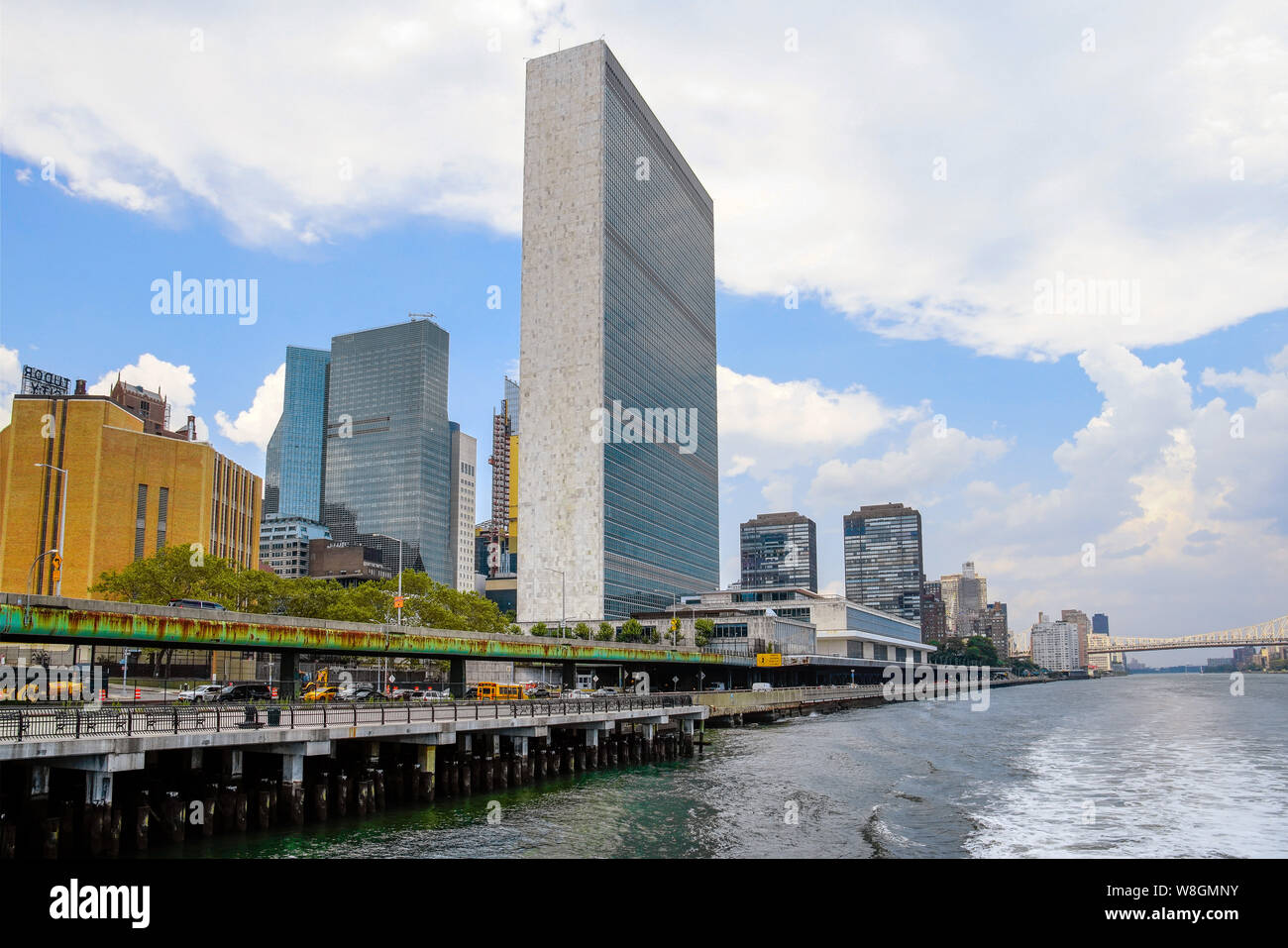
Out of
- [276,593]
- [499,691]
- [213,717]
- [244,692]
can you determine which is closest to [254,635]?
[244,692]

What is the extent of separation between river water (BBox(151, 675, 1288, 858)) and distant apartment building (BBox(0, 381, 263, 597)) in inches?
3558

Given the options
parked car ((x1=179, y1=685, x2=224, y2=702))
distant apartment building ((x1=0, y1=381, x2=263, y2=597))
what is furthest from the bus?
distant apartment building ((x1=0, y1=381, x2=263, y2=597))

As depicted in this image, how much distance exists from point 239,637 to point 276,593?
152 feet

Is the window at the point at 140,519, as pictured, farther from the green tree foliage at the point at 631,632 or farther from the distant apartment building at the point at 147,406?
the green tree foliage at the point at 631,632

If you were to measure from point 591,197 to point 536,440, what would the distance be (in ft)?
166

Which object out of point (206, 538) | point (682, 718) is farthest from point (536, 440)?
point (682, 718)

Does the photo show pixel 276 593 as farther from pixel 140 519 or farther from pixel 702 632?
pixel 702 632

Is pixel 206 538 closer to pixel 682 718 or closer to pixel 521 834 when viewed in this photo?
pixel 682 718

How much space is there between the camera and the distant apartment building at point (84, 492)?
409 ft

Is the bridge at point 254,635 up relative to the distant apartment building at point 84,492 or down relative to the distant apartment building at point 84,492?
down

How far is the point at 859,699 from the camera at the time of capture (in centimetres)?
15738

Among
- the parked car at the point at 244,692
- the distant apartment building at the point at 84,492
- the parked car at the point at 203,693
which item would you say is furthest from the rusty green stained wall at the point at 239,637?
the distant apartment building at the point at 84,492

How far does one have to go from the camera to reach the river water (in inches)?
1313

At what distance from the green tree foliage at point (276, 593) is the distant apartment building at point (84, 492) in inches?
816
